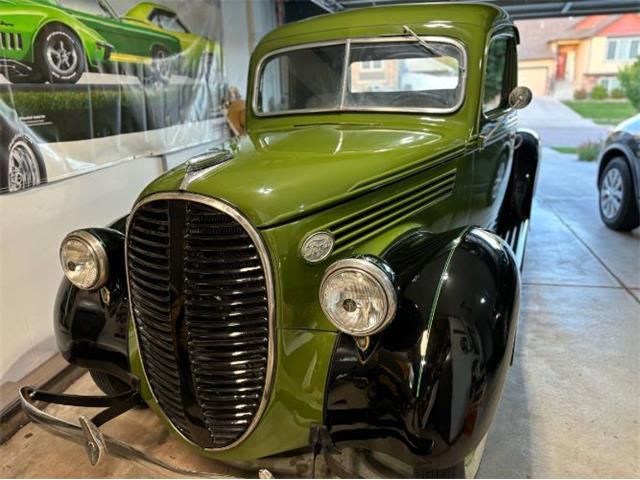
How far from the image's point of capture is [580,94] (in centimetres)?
1487

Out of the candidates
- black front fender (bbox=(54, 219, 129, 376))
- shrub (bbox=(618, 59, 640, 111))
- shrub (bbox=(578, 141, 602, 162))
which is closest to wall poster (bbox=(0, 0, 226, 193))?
black front fender (bbox=(54, 219, 129, 376))

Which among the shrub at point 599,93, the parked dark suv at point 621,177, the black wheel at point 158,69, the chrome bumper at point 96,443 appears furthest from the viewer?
the shrub at point 599,93

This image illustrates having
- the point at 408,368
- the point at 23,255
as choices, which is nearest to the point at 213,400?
the point at 408,368

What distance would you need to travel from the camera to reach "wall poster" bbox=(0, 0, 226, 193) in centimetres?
250

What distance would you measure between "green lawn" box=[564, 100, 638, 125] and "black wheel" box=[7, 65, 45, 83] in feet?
46.6

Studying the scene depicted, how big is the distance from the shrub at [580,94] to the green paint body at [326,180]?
14111mm

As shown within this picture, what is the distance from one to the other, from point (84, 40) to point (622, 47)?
1435 centimetres

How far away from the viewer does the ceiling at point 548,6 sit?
5.82m

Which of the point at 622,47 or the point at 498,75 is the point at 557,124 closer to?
the point at 622,47

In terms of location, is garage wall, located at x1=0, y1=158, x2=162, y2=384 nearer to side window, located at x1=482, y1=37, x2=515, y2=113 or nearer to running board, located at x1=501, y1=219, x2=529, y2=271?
side window, located at x1=482, y1=37, x2=515, y2=113

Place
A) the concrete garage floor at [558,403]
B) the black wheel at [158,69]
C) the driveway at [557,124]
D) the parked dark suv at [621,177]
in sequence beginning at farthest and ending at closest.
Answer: the driveway at [557,124] → the parked dark suv at [621,177] → the black wheel at [158,69] → the concrete garage floor at [558,403]

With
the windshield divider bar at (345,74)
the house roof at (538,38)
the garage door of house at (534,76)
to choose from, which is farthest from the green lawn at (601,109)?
the windshield divider bar at (345,74)

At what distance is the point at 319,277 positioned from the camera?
62.9 inches

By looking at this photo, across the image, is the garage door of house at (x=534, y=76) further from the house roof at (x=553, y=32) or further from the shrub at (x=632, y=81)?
the shrub at (x=632, y=81)
